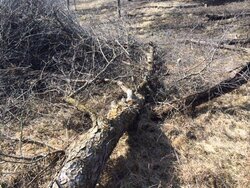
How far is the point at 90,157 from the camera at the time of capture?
354 centimetres

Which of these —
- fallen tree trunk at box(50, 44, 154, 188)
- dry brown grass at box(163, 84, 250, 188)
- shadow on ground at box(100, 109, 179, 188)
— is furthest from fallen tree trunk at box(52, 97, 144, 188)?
dry brown grass at box(163, 84, 250, 188)

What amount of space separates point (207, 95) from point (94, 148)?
86.1 inches

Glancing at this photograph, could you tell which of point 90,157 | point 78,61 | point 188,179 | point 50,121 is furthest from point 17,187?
point 78,61

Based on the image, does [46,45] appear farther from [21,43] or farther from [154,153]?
[154,153]

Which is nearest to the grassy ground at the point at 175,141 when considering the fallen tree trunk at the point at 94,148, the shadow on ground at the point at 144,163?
the shadow on ground at the point at 144,163

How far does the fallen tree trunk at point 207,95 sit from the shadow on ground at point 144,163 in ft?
1.23

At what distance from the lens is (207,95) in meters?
5.23

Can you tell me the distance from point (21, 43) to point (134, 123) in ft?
8.21

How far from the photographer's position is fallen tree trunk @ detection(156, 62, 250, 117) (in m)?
4.94

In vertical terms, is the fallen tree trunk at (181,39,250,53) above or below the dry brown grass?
above

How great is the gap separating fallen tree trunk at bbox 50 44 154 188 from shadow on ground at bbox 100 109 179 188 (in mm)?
220

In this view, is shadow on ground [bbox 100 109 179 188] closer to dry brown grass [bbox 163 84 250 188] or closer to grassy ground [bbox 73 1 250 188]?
grassy ground [bbox 73 1 250 188]

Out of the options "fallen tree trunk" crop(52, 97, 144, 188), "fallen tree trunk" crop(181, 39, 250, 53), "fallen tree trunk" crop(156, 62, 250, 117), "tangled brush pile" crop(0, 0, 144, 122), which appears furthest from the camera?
"fallen tree trunk" crop(181, 39, 250, 53)

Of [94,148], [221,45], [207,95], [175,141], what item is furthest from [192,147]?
[221,45]
